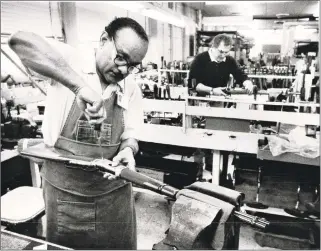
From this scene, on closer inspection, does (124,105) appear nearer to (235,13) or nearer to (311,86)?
(311,86)

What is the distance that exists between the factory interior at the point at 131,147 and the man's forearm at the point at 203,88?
0.02 meters

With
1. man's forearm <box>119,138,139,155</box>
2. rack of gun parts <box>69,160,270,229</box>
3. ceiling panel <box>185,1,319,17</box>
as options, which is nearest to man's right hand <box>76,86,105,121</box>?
rack of gun parts <box>69,160,270,229</box>

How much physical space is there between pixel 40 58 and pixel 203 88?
2.18 meters

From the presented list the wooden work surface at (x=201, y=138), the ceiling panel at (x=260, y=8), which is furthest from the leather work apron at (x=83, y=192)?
the ceiling panel at (x=260, y=8)

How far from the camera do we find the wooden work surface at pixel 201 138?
2510mm

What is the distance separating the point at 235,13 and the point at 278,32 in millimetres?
1513

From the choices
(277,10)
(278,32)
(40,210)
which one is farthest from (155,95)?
(278,32)

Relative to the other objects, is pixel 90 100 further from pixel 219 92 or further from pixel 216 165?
pixel 219 92

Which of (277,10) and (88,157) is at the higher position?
(277,10)

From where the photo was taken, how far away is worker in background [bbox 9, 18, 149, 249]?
42.4 inches

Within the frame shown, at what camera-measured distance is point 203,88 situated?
298cm

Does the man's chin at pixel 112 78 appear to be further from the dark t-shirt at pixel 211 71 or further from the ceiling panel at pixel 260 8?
the ceiling panel at pixel 260 8

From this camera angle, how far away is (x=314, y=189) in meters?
2.28

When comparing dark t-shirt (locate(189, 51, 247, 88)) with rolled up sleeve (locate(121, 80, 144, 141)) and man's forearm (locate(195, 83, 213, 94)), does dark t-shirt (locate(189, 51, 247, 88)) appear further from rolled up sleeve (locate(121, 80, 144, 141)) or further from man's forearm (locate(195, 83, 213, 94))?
rolled up sleeve (locate(121, 80, 144, 141))
